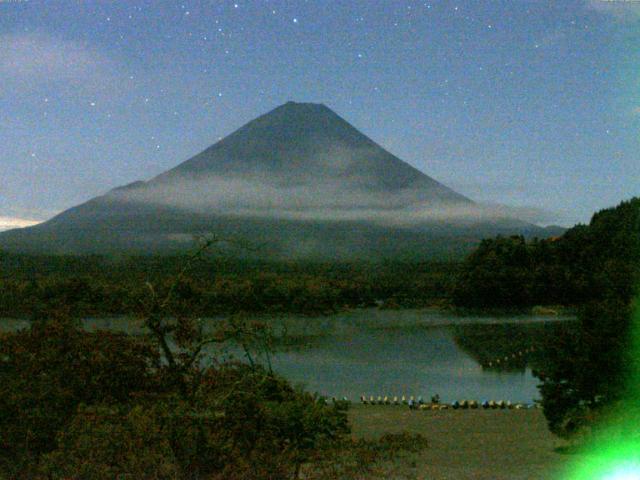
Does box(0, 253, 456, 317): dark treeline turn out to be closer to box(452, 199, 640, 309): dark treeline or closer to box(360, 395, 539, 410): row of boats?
box(452, 199, 640, 309): dark treeline

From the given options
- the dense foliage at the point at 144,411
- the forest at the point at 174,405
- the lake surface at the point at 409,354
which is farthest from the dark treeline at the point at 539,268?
the dense foliage at the point at 144,411

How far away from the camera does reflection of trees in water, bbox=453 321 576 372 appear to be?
886 inches

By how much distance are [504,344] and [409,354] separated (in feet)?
13.6

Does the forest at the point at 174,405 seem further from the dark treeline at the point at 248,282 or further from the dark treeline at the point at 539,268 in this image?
the dark treeline at the point at 539,268

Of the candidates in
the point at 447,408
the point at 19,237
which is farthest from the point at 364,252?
the point at 447,408

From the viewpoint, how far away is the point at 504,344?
1085 inches

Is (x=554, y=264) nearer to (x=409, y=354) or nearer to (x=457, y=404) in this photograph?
(x=409, y=354)

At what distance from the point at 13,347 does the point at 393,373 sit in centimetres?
1621

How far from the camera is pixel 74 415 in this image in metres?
5.16

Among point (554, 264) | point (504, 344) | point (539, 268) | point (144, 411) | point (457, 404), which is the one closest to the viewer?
point (144, 411)

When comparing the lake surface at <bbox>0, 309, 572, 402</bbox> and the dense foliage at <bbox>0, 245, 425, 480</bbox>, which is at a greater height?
the dense foliage at <bbox>0, 245, 425, 480</bbox>

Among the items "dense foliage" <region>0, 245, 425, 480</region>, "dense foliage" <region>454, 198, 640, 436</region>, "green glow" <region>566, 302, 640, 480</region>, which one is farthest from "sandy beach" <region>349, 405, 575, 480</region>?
"dense foliage" <region>454, 198, 640, 436</region>

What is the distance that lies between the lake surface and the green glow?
3793mm

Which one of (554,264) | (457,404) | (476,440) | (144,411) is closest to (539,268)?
(554,264)
